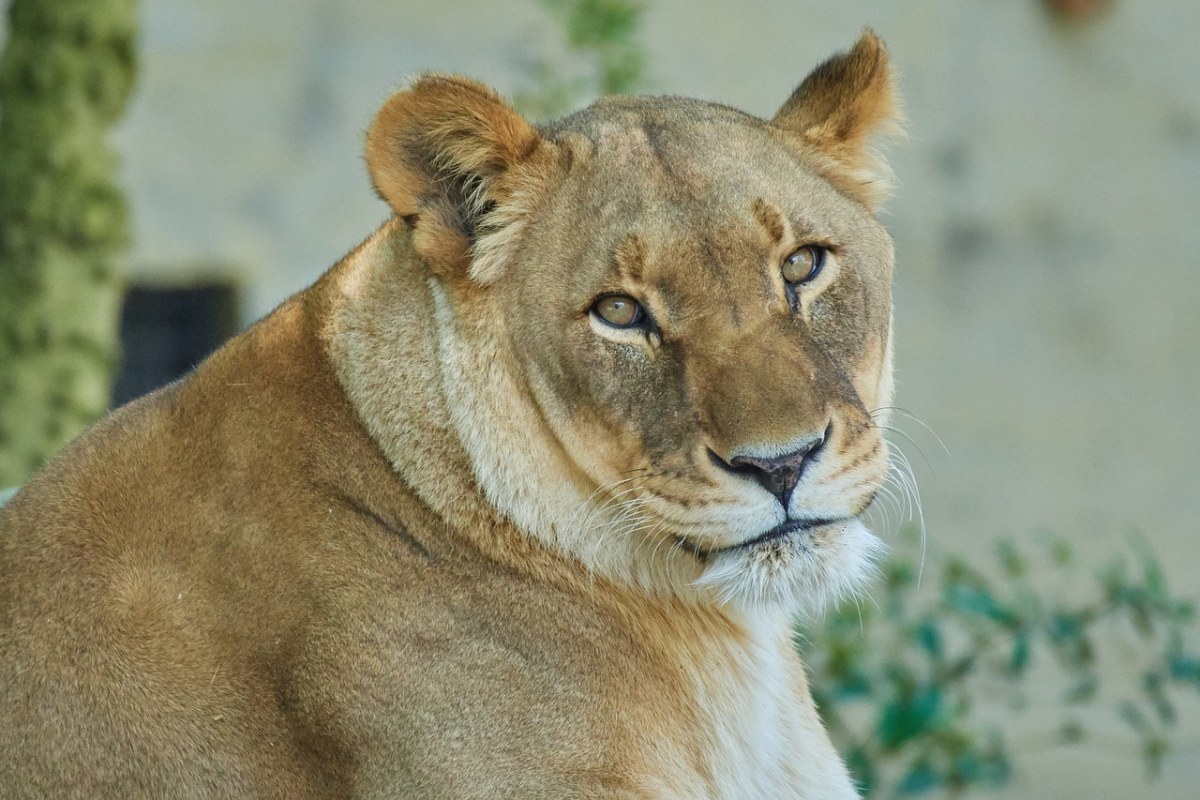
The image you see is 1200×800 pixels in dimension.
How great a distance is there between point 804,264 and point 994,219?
19.0 feet

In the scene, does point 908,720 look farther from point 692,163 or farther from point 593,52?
point 593,52

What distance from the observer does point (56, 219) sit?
5.25m

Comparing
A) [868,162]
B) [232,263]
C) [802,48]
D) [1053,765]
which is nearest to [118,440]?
[868,162]

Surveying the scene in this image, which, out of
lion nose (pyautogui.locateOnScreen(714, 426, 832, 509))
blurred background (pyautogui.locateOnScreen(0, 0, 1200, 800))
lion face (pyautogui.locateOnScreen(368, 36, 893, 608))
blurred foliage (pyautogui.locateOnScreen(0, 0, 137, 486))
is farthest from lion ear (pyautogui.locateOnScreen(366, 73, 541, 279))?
blurred background (pyautogui.locateOnScreen(0, 0, 1200, 800))

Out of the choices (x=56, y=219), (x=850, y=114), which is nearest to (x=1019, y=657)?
(x=850, y=114)

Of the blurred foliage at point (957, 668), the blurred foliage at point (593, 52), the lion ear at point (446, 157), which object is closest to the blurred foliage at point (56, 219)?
the blurred foliage at point (593, 52)

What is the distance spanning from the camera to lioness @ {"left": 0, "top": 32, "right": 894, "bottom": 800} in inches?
107

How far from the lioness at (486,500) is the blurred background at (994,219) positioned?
192 inches

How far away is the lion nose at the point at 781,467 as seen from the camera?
2619 millimetres

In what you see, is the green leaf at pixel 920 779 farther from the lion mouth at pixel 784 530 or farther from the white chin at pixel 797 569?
the lion mouth at pixel 784 530

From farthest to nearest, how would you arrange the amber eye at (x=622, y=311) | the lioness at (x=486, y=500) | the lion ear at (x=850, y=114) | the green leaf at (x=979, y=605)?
the green leaf at (x=979, y=605) → the lion ear at (x=850, y=114) → the amber eye at (x=622, y=311) → the lioness at (x=486, y=500)

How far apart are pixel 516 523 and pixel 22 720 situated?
2.99ft

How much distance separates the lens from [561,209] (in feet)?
9.77

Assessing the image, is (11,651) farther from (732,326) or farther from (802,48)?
(802,48)
